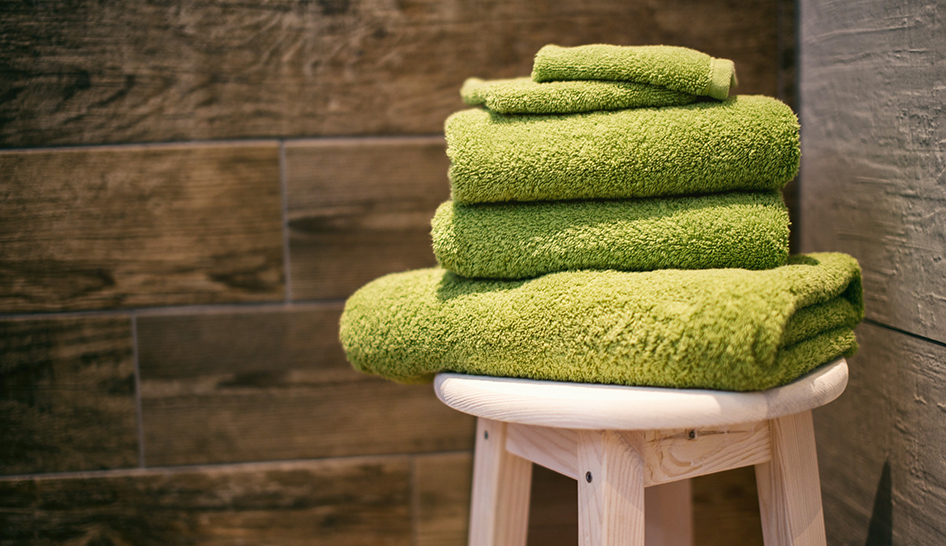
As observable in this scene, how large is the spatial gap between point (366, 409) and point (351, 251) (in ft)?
0.71

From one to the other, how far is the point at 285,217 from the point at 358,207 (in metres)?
0.10

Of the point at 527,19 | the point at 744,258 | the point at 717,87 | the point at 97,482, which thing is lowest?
the point at 97,482

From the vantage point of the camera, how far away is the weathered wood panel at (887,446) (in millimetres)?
518

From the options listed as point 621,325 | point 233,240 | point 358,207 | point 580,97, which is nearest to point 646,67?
point 580,97

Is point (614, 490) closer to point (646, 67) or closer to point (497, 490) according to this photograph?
point (497, 490)

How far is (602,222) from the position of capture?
1.51 ft

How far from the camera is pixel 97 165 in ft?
2.43

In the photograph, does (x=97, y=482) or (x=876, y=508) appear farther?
(x=97, y=482)

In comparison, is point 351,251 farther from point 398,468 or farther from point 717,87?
point 717,87

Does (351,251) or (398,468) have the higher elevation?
(351,251)

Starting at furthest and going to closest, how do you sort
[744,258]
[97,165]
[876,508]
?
[97,165]
[876,508]
[744,258]

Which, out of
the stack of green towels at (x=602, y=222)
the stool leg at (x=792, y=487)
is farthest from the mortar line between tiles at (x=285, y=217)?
the stool leg at (x=792, y=487)

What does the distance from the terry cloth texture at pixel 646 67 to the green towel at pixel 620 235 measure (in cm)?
9

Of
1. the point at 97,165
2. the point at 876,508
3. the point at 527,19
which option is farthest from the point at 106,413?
the point at 876,508
